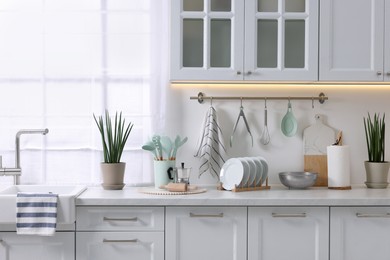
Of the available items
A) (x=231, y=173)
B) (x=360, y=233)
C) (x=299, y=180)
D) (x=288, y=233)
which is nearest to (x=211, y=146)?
(x=231, y=173)

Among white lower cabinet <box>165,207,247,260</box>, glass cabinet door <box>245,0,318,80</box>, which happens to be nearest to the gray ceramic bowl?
white lower cabinet <box>165,207,247,260</box>

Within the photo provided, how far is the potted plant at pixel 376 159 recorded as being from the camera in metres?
3.76

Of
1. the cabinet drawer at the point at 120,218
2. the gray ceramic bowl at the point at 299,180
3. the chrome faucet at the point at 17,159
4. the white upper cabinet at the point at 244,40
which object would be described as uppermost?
the white upper cabinet at the point at 244,40

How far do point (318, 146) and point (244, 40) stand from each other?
2.82 feet

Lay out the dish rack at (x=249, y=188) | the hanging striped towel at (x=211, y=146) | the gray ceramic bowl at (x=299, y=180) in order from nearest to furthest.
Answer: the dish rack at (x=249, y=188) → the gray ceramic bowl at (x=299, y=180) → the hanging striped towel at (x=211, y=146)

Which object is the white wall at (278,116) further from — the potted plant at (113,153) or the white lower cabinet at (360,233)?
the white lower cabinet at (360,233)

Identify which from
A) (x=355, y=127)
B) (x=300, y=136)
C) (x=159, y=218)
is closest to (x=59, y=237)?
(x=159, y=218)

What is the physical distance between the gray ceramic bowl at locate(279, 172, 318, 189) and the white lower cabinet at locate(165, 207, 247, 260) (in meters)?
0.47

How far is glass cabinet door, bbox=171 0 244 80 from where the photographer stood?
141 inches

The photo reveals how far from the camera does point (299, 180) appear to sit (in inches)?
144

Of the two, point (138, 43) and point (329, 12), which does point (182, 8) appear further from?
point (329, 12)

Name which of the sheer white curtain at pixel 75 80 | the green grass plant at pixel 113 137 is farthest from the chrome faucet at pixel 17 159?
the green grass plant at pixel 113 137

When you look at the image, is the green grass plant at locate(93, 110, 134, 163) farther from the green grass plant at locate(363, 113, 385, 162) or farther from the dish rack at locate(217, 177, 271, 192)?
the green grass plant at locate(363, 113, 385, 162)

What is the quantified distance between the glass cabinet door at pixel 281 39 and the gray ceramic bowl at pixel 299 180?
573 mm
